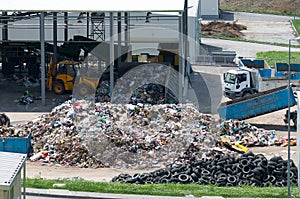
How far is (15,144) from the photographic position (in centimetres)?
2809

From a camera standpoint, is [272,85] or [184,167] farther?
[272,85]

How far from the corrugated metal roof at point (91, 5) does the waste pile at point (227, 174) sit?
47.8 ft

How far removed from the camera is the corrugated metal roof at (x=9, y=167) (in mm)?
16406

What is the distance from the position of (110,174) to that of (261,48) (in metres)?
36.9

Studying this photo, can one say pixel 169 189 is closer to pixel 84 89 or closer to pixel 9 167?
pixel 9 167

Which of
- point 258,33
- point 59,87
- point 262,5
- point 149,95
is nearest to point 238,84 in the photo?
point 149,95

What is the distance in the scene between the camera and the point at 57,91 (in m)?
42.4

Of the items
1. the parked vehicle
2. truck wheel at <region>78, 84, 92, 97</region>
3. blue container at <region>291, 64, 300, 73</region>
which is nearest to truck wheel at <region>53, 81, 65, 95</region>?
truck wheel at <region>78, 84, 92, 97</region>

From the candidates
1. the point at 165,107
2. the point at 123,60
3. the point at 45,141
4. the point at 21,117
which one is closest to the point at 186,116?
the point at 165,107

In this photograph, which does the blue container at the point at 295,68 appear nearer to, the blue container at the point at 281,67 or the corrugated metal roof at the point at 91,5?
the blue container at the point at 281,67

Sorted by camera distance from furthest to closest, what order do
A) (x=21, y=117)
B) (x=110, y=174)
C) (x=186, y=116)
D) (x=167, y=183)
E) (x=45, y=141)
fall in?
(x=21, y=117), (x=186, y=116), (x=45, y=141), (x=110, y=174), (x=167, y=183)

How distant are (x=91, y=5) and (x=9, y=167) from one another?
941 inches

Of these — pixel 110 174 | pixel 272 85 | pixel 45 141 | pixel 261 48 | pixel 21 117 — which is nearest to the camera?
pixel 110 174

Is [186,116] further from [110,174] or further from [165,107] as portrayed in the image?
Result: [110,174]
